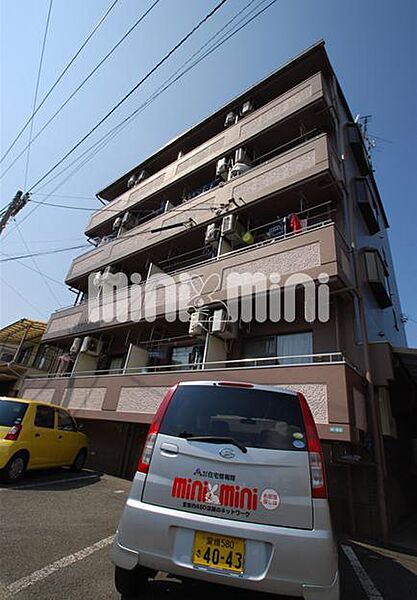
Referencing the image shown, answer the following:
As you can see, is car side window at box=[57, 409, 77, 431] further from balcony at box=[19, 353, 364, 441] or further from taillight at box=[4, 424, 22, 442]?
taillight at box=[4, 424, 22, 442]

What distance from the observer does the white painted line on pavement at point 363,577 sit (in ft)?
9.95

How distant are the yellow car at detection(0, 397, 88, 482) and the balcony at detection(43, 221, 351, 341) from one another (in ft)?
13.5

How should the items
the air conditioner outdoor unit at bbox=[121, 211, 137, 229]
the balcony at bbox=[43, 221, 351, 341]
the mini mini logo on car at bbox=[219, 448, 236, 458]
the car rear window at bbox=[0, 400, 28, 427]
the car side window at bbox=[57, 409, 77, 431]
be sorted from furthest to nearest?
the air conditioner outdoor unit at bbox=[121, 211, 137, 229] < the car side window at bbox=[57, 409, 77, 431] < the balcony at bbox=[43, 221, 351, 341] < the car rear window at bbox=[0, 400, 28, 427] < the mini mini logo on car at bbox=[219, 448, 236, 458]

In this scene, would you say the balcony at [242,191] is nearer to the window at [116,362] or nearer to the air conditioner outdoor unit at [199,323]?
the air conditioner outdoor unit at [199,323]

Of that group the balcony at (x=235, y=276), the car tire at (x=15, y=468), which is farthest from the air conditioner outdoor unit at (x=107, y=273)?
the car tire at (x=15, y=468)

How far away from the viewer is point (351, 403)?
16.6 ft

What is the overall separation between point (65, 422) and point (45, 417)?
0.90 metres

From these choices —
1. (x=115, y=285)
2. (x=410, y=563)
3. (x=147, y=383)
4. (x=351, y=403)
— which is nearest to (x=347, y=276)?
(x=351, y=403)

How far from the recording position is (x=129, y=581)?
2.25 metres

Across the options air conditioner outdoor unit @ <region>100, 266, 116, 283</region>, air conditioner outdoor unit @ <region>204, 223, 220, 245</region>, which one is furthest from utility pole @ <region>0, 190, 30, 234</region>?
air conditioner outdoor unit @ <region>204, 223, 220, 245</region>

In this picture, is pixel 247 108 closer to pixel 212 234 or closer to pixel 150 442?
pixel 212 234

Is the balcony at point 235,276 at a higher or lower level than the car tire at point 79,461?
higher

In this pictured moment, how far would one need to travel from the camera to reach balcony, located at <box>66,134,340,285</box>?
829cm

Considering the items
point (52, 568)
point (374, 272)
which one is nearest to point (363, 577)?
point (52, 568)
